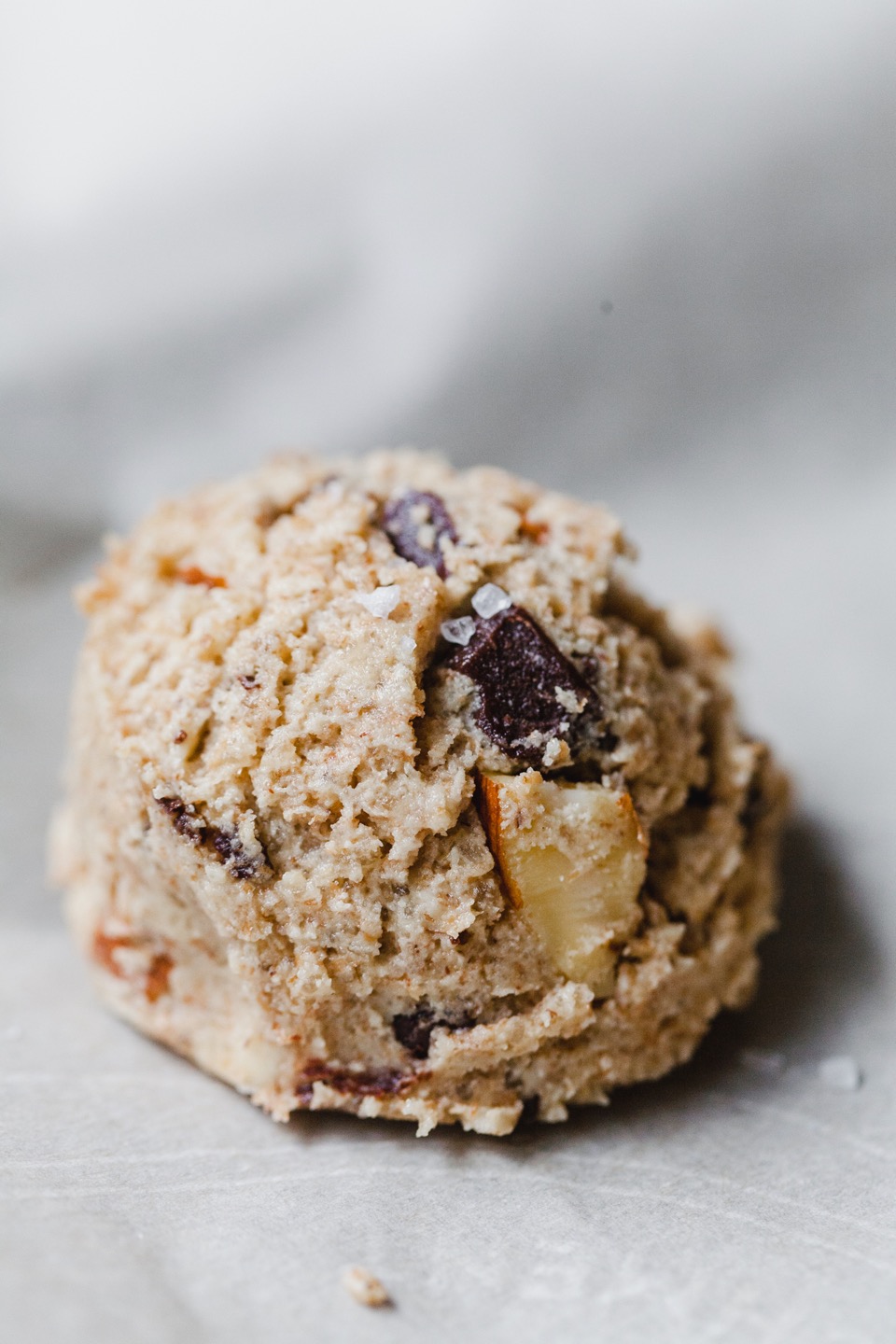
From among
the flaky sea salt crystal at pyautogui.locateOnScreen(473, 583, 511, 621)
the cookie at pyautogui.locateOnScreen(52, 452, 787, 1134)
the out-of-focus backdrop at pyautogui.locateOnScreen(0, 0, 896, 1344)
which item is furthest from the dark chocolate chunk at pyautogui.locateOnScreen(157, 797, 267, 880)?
the out-of-focus backdrop at pyautogui.locateOnScreen(0, 0, 896, 1344)

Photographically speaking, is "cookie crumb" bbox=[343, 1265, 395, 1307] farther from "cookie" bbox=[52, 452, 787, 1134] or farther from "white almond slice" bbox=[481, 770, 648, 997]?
"white almond slice" bbox=[481, 770, 648, 997]

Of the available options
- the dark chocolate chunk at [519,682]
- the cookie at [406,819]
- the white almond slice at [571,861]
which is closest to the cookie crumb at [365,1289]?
the cookie at [406,819]

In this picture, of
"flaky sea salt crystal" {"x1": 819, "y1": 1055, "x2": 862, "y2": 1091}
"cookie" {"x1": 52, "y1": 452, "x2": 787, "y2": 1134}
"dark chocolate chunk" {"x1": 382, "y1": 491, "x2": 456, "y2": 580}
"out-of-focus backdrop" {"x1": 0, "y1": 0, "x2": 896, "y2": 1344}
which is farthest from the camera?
"out-of-focus backdrop" {"x1": 0, "y1": 0, "x2": 896, "y2": 1344}

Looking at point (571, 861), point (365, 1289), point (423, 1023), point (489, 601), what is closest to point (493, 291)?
point (489, 601)

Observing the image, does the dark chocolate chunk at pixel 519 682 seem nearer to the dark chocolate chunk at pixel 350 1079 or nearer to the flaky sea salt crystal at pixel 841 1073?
the dark chocolate chunk at pixel 350 1079

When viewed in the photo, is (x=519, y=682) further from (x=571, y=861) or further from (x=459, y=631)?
(x=571, y=861)

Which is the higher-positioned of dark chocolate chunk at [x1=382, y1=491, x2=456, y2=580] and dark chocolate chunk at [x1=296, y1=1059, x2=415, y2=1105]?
dark chocolate chunk at [x1=382, y1=491, x2=456, y2=580]

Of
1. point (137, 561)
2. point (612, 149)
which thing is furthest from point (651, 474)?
point (137, 561)
